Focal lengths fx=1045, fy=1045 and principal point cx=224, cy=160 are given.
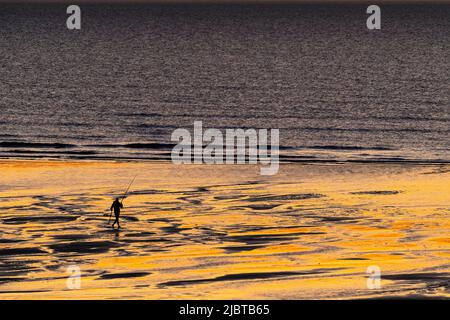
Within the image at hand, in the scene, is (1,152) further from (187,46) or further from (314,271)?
(187,46)

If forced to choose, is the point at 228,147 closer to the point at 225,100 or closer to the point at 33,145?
the point at 33,145

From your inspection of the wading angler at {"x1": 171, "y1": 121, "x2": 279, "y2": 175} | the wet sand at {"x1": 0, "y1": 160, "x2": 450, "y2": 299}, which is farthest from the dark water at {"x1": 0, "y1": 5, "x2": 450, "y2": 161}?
the wet sand at {"x1": 0, "y1": 160, "x2": 450, "y2": 299}

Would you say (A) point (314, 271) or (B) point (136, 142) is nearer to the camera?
(A) point (314, 271)

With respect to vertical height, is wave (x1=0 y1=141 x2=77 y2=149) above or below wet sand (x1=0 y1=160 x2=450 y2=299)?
above

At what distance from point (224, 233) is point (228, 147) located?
2923cm

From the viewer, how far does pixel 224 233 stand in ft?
130

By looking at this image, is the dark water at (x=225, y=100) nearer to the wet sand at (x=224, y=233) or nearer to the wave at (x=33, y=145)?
the wave at (x=33, y=145)

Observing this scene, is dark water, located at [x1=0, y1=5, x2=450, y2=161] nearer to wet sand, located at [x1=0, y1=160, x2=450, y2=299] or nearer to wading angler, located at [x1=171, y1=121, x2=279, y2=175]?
wading angler, located at [x1=171, y1=121, x2=279, y2=175]

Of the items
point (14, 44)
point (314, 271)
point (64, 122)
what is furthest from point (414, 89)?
point (14, 44)

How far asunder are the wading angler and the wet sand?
375 centimetres

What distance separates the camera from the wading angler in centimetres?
6166

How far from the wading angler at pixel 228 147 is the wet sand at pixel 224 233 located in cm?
375
